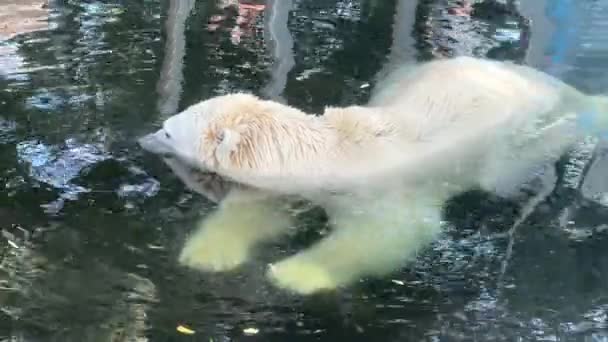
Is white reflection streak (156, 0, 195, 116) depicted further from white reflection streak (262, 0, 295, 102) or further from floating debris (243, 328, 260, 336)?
floating debris (243, 328, 260, 336)

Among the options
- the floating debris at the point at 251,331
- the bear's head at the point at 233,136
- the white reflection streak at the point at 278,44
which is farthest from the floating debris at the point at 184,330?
the white reflection streak at the point at 278,44

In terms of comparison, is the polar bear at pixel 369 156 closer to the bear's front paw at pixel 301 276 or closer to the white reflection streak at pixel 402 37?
the bear's front paw at pixel 301 276

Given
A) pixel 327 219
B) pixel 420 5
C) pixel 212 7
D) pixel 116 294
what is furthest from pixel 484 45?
pixel 116 294

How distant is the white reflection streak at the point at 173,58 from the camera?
4.57m

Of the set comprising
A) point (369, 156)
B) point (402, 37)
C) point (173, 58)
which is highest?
point (402, 37)

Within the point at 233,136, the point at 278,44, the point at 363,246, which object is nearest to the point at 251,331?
the point at 363,246

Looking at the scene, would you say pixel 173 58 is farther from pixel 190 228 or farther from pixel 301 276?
pixel 301 276

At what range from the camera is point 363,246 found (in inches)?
128

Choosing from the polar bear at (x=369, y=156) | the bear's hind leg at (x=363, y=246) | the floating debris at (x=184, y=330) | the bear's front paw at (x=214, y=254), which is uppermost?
the polar bear at (x=369, y=156)

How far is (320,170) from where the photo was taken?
3.71m

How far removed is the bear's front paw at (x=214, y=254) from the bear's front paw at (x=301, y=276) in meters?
0.17

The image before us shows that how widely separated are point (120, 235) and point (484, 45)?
11.2ft

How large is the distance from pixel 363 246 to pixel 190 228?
752mm

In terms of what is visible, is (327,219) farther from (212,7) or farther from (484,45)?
(212,7)
